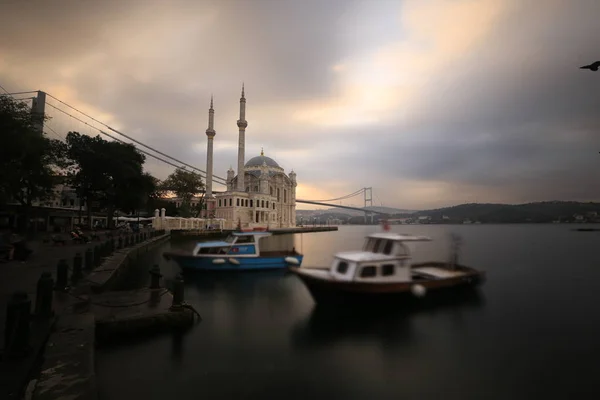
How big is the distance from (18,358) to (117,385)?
2.12m

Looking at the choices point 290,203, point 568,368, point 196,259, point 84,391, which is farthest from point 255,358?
point 290,203

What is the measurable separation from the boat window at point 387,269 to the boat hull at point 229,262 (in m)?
7.88

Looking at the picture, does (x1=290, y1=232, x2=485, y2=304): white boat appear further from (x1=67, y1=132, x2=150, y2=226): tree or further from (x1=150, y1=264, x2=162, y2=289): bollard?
(x1=67, y1=132, x2=150, y2=226): tree

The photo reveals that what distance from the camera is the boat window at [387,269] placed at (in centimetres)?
1133

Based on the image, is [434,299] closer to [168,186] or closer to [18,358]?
[18,358]

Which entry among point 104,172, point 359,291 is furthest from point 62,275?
point 104,172

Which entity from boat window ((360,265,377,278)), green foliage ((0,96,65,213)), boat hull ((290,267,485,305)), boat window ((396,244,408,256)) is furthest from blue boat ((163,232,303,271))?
green foliage ((0,96,65,213))

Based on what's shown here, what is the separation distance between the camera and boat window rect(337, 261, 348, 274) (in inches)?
454

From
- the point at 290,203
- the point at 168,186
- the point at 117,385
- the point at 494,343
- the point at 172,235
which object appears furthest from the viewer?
the point at 290,203

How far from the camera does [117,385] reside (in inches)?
271

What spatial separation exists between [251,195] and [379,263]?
64.4 m

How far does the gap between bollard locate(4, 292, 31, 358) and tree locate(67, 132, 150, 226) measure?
37287 millimetres

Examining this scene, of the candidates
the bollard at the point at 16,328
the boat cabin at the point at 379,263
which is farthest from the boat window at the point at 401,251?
the bollard at the point at 16,328

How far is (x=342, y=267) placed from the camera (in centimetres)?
1169
